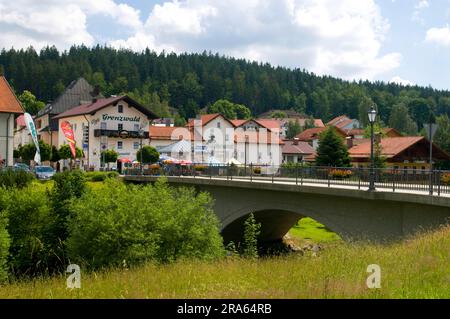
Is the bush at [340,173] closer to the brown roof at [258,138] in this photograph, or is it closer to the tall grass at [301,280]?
the tall grass at [301,280]

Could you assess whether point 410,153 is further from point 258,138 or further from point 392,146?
point 258,138

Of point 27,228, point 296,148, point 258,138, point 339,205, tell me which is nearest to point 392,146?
point 258,138

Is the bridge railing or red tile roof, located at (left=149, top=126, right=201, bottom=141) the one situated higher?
red tile roof, located at (left=149, top=126, right=201, bottom=141)

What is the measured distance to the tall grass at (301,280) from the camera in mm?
8422

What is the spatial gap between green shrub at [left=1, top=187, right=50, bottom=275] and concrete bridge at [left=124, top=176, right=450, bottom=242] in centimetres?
1003

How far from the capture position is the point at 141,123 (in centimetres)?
6800

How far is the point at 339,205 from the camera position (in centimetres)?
2177

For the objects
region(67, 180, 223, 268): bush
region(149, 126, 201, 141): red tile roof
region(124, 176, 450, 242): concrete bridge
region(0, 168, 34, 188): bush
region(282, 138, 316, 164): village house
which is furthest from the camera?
region(282, 138, 316, 164): village house

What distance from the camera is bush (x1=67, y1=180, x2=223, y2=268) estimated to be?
1716cm

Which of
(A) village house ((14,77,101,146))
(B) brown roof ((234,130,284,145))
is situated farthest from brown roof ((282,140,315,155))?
(A) village house ((14,77,101,146))

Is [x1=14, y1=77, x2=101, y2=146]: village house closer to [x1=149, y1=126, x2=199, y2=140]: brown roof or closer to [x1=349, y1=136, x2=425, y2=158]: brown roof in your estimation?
[x1=149, y1=126, x2=199, y2=140]: brown roof

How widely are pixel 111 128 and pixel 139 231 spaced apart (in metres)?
49.9
